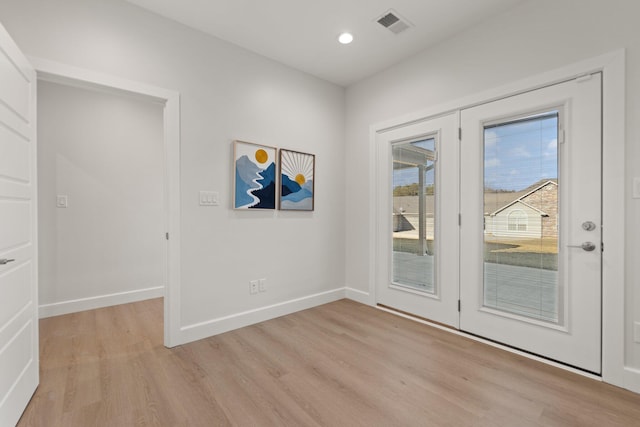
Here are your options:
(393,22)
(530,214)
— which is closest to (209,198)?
(393,22)

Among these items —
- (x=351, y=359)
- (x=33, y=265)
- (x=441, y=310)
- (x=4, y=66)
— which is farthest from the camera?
(x=441, y=310)

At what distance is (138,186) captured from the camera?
12.5ft

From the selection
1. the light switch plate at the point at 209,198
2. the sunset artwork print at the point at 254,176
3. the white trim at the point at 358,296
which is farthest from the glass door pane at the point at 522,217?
the light switch plate at the point at 209,198

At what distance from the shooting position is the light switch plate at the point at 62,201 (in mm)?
3275

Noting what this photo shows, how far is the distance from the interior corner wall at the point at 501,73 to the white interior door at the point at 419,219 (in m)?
0.22

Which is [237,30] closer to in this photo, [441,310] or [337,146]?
[337,146]

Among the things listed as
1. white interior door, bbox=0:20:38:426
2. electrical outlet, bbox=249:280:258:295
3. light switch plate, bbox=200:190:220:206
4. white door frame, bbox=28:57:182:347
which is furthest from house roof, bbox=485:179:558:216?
white interior door, bbox=0:20:38:426

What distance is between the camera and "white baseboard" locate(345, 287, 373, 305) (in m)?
3.57

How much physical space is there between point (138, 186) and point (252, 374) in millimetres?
2894

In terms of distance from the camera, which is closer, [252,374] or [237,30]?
[252,374]

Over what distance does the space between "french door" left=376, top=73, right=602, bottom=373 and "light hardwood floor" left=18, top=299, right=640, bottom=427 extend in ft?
0.93

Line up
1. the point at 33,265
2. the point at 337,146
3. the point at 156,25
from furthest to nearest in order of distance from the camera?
the point at 337,146 → the point at 156,25 → the point at 33,265

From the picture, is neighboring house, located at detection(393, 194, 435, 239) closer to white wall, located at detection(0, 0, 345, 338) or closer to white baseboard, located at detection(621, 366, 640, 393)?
white wall, located at detection(0, 0, 345, 338)

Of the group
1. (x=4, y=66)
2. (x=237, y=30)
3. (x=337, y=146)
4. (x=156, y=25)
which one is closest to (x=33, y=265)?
(x=4, y=66)
